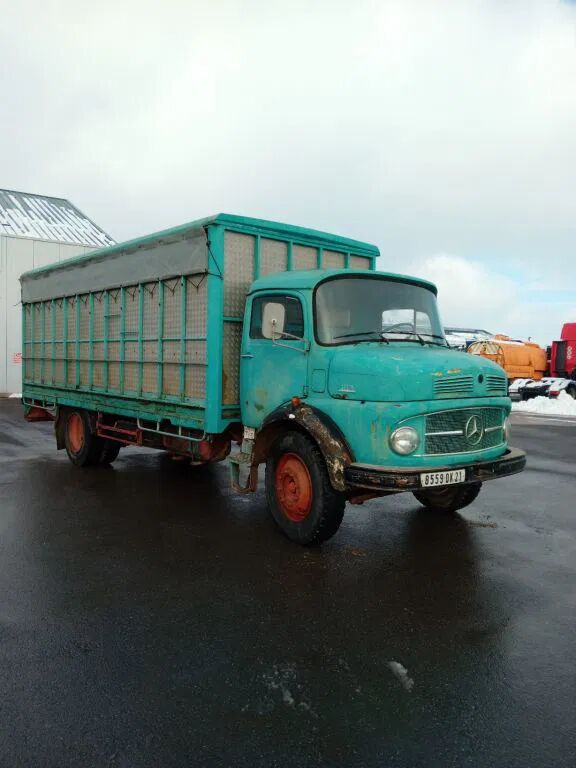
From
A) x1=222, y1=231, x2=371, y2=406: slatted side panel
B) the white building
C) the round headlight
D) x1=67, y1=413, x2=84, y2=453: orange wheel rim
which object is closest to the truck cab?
the round headlight

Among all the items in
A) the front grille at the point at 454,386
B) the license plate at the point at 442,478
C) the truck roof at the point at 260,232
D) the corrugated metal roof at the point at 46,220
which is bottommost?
the license plate at the point at 442,478

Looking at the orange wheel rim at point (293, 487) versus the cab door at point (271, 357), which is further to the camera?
the cab door at point (271, 357)

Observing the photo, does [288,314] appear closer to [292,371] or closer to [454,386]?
[292,371]

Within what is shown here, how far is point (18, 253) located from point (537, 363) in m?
23.1

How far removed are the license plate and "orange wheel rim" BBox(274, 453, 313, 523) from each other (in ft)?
3.64

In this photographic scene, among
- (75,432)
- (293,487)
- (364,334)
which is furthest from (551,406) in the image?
(293,487)

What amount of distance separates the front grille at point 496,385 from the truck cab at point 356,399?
18 mm

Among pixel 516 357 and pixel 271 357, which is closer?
pixel 271 357

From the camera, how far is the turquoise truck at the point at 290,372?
5199 mm

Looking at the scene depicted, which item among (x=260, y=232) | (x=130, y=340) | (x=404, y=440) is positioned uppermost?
(x=260, y=232)

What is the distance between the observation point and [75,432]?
9.80 metres

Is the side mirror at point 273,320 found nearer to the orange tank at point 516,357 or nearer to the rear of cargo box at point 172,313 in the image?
the rear of cargo box at point 172,313

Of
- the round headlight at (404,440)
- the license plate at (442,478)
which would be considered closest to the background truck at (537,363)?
the license plate at (442,478)

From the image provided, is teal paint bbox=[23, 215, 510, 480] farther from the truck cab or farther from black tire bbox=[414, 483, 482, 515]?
black tire bbox=[414, 483, 482, 515]
